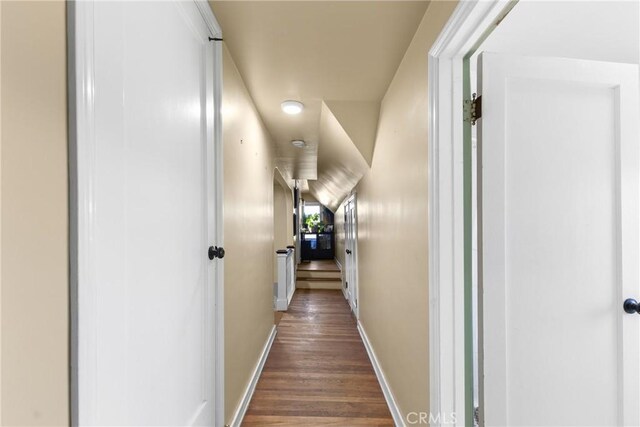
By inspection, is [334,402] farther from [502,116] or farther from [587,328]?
[502,116]

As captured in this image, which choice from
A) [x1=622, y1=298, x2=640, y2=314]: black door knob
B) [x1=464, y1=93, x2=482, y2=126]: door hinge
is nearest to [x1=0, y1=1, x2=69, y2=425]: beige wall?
[x1=464, y1=93, x2=482, y2=126]: door hinge

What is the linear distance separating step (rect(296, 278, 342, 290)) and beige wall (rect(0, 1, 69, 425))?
4.71 m

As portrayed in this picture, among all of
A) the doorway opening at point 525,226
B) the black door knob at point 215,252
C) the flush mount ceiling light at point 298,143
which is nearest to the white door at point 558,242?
the doorway opening at point 525,226

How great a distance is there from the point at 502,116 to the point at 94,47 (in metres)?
1.20

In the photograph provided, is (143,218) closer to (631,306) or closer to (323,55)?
(323,55)

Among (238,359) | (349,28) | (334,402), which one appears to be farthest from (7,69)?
(334,402)

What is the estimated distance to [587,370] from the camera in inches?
38.3

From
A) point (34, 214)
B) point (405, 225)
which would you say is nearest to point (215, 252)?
point (34, 214)

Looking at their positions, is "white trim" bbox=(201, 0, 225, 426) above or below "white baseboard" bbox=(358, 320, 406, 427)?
above

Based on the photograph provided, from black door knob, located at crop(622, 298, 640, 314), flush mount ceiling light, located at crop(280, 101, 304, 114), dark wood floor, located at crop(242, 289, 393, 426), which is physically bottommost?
dark wood floor, located at crop(242, 289, 393, 426)

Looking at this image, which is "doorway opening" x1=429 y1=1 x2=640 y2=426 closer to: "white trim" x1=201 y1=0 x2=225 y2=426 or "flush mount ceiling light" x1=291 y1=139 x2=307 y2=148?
"white trim" x1=201 y1=0 x2=225 y2=426

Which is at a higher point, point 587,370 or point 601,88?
point 601,88

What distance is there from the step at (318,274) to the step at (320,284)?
11cm

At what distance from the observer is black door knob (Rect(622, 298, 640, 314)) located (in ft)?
3.15
